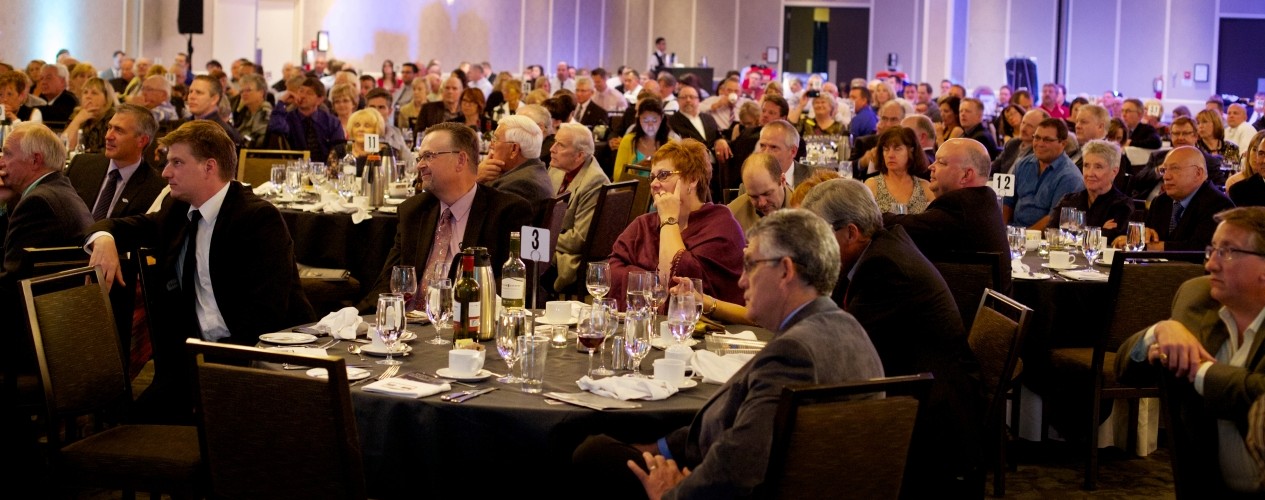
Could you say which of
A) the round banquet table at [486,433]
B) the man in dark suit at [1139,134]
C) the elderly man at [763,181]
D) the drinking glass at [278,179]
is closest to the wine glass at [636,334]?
the round banquet table at [486,433]

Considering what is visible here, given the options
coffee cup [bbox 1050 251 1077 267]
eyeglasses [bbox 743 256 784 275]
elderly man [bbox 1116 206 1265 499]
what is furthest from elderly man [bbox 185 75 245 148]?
elderly man [bbox 1116 206 1265 499]

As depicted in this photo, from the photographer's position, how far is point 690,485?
8.68 feet

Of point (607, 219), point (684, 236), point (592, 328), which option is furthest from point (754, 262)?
point (607, 219)

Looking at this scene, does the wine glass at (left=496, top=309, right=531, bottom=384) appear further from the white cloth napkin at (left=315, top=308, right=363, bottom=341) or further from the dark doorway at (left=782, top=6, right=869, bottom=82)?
the dark doorway at (left=782, top=6, right=869, bottom=82)

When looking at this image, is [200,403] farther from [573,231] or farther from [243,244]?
[573,231]

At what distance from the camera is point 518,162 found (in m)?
6.46

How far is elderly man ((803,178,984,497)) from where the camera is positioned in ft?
11.4

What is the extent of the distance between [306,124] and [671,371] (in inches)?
312

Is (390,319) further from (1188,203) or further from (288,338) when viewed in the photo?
(1188,203)

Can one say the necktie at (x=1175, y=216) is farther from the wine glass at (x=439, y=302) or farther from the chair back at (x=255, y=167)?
the chair back at (x=255, y=167)

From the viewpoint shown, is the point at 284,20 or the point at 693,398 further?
the point at 284,20

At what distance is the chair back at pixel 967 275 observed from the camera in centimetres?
466

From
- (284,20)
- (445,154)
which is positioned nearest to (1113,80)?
(284,20)

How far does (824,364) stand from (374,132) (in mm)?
6329
